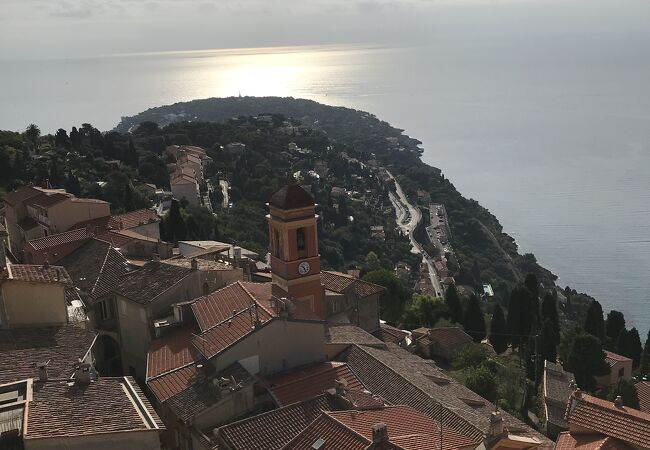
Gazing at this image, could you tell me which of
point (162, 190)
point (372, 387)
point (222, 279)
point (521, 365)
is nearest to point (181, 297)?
point (222, 279)

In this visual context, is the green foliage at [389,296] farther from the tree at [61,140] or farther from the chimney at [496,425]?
the tree at [61,140]

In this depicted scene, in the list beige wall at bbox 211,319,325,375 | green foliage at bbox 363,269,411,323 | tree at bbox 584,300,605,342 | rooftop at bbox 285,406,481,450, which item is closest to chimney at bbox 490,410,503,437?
rooftop at bbox 285,406,481,450

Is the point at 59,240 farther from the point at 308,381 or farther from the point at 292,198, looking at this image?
the point at 308,381

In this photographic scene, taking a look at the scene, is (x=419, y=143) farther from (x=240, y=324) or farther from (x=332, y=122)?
(x=240, y=324)

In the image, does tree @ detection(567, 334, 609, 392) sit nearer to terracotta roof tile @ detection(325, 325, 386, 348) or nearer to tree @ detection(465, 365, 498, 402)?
tree @ detection(465, 365, 498, 402)

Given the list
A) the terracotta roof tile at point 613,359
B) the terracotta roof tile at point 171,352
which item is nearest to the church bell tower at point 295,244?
the terracotta roof tile at point 171,352

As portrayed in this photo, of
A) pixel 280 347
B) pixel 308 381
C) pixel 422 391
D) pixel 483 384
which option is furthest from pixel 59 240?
pixel 483 384
